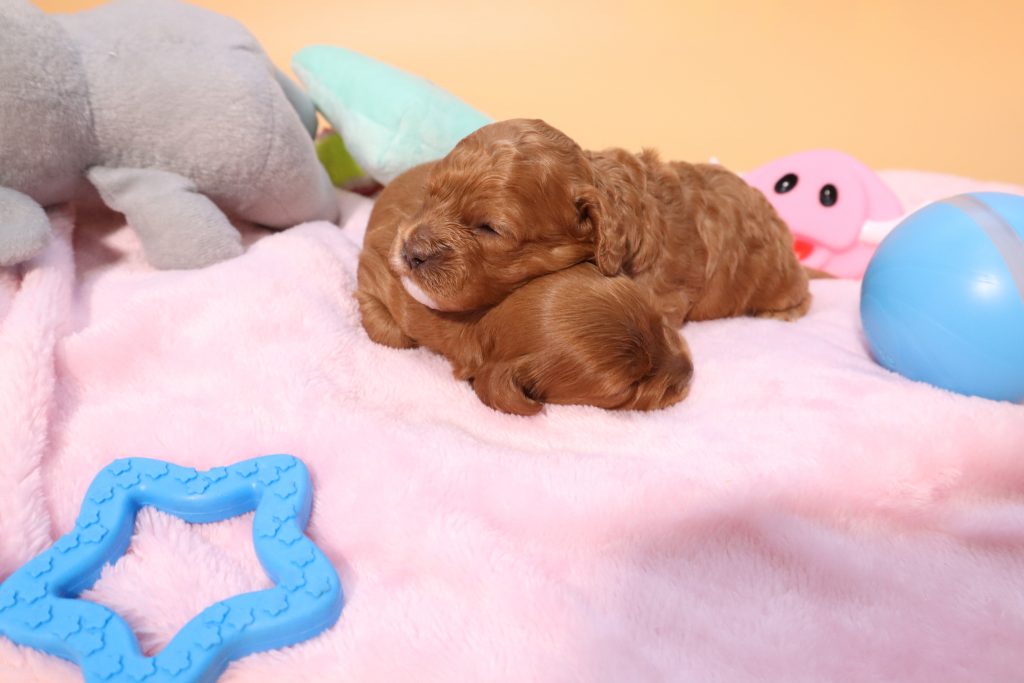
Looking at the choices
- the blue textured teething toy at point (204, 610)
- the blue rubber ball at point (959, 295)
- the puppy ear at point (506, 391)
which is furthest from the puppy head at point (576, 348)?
the blue rubber ball at point (959, 295)

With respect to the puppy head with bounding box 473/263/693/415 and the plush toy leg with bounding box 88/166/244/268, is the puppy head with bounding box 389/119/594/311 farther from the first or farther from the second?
the plush toy leg with bounding box 88/166/244/268

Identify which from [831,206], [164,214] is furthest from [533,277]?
[831,206]

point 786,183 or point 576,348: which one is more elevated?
point 786,183

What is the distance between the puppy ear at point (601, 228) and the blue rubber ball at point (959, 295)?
78 cm

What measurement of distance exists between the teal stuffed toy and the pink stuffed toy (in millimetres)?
1388

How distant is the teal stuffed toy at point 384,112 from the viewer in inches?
110

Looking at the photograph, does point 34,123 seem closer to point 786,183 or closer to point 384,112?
point 384,112

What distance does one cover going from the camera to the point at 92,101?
2109 mm

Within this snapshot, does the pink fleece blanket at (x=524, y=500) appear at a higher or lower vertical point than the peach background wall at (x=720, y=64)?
lower

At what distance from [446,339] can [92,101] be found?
130 centimetres

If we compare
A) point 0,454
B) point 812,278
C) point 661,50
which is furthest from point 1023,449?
point 661,50

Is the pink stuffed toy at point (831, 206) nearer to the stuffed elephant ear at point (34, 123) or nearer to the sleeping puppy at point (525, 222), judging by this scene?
the sleeping puppy at point (525, 222)

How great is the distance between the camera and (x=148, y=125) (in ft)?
7.23

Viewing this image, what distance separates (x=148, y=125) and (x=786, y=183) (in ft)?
8.28
